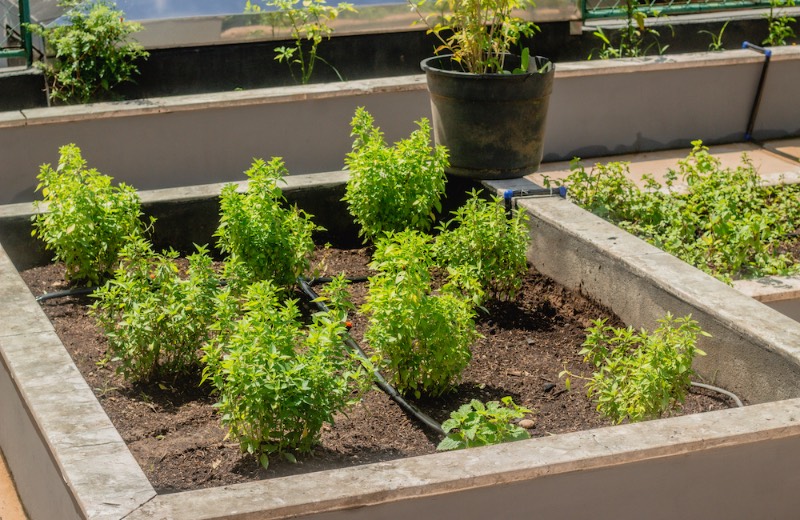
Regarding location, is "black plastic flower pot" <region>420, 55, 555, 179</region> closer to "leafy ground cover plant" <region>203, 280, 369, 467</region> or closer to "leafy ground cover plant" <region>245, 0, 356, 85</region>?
"leafy ground cover plant" <region>245, 0, 356, 85</region>

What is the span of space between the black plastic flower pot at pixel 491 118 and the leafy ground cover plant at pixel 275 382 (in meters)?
2.59

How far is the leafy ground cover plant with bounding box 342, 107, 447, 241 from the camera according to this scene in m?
6.12

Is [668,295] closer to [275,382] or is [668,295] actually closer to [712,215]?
[712,215]

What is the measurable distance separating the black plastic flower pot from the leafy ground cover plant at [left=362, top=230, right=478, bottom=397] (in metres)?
1.84

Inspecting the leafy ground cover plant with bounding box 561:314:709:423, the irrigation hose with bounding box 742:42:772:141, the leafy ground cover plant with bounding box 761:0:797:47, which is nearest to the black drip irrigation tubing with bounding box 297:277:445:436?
the leafy ground cover plant with bounding box 561:314:709:423

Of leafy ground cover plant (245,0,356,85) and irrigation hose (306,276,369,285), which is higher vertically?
leafy ground cover plant (245,0,356,85)

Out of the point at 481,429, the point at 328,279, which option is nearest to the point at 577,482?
the point at 481,429

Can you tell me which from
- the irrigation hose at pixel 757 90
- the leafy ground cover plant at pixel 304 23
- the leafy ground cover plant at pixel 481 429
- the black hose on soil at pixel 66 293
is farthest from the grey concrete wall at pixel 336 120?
the leafy ground cover plant at pixel 481 429

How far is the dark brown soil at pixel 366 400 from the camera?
4.27 metres

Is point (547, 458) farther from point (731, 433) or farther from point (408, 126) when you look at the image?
point (408, 126)

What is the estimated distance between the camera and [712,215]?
654 centimetres

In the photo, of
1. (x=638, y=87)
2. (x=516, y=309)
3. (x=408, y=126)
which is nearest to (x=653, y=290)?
(x=516, y=309)

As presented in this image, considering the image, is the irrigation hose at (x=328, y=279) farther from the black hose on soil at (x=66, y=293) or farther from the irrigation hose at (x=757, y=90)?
the irrigation hose at (x=757, y=90)

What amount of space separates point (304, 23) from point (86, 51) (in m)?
1.79
